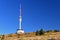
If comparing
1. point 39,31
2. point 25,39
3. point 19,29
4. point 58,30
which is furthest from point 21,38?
point 19,29

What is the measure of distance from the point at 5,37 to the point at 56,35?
11.5m

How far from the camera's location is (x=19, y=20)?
57469 millimetres

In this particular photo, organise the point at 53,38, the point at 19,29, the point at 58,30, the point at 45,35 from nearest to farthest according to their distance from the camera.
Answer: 1. the point at 53,38
2. the point at 45,35
3. the point at 58,30
4. the point at 19,29

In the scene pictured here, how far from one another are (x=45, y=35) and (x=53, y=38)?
3.20m

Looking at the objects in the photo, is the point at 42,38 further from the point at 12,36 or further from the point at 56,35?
the point at 12,36

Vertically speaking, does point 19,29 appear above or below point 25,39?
above

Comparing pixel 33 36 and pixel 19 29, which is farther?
pixel 19 29

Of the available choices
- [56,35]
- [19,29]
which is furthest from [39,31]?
[19,29]

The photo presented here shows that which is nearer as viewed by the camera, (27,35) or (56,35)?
(56,35)

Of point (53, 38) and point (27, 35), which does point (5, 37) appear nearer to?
point (27, 35)

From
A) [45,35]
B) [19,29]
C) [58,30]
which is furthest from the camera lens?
[19,29]

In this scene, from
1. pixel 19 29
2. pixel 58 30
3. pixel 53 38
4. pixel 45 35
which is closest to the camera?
pixel 53 38

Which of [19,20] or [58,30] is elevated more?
[19,20]

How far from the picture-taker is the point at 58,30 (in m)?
46.6
